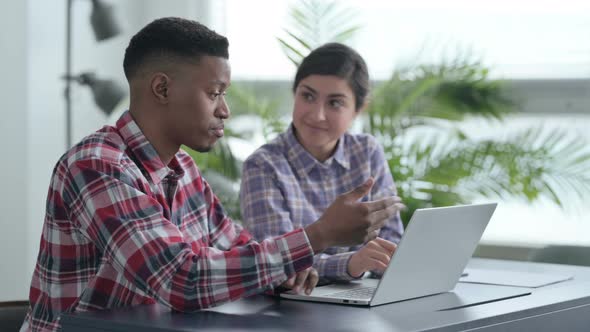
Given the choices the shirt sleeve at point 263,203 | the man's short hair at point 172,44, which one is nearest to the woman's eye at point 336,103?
the shirt sleeve at point 263,203

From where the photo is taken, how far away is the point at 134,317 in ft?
4.65

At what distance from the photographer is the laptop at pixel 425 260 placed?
1.55m

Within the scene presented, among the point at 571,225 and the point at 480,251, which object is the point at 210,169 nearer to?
the point at 480,251

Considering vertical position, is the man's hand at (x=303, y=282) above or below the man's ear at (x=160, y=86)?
below

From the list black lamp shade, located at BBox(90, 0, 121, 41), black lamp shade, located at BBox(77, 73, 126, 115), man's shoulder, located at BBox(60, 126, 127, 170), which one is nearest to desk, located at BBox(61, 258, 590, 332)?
man's shoulder, located at BBox(60, 126, 127, 170)

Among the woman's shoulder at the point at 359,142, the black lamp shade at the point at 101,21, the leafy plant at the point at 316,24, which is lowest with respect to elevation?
the woman's shoulder at the point at 359,142

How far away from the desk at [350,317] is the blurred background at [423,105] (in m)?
1.68

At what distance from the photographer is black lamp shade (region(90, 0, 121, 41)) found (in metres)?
3.88

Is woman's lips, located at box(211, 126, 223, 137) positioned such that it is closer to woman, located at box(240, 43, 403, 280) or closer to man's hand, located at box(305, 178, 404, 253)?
man's hand, located at box(305, 178, 404, 253)

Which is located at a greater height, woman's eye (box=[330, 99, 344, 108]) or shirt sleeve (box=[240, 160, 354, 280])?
woman's eye (box=[330, 99, 344, 108])

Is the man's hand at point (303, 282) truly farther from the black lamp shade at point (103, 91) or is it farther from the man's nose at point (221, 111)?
the black lamp shade at point (103, 91)

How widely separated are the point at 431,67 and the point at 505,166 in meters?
0.54

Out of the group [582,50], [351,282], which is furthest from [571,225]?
[351,282]

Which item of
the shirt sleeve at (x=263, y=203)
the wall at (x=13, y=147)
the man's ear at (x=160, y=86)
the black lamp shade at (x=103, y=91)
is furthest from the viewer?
the black lamp shade at (x=103, y=91)
